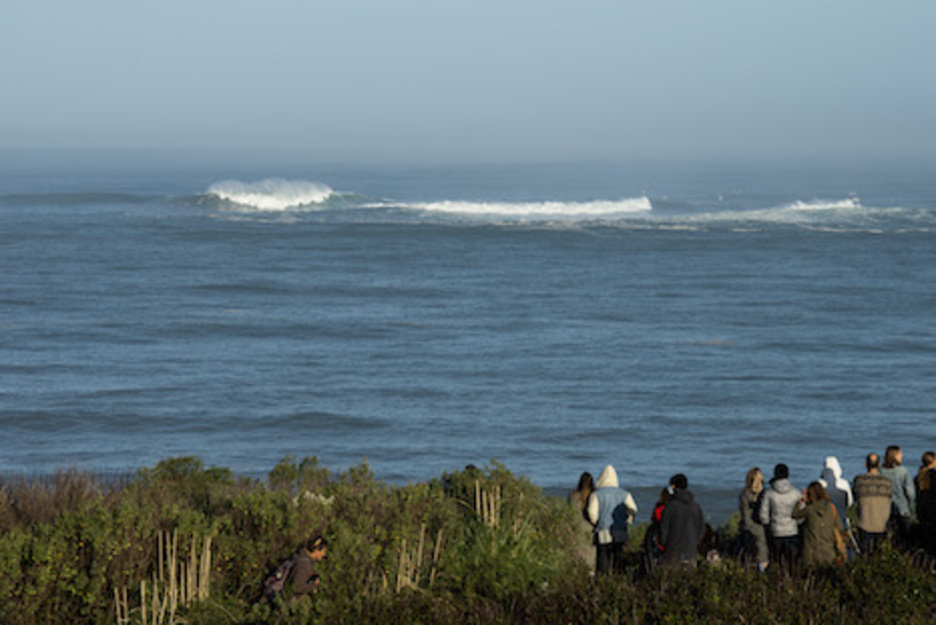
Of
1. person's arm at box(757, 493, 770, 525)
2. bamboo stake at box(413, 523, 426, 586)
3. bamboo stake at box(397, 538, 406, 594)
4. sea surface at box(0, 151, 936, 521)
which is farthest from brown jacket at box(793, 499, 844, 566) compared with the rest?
sea surface at box(0, 151, 936, 521)

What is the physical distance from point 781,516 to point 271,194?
3448 inches

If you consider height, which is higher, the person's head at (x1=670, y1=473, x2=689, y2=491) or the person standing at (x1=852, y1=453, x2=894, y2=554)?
the person's head at (x1=670, y1=473, x2=689, y2=491)

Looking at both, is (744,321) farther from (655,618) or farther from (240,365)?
(655,618)

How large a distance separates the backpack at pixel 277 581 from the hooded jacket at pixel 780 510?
13.4 ft

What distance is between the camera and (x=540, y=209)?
93062mm

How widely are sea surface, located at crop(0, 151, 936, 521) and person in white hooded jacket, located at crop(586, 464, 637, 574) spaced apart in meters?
7.11

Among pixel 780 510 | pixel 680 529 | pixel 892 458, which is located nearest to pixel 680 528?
pixel 680 529

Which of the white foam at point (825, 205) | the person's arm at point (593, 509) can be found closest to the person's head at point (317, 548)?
the person's arm at point (593, 509)

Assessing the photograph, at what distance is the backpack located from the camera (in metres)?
8.65

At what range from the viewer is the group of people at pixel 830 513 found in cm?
1045

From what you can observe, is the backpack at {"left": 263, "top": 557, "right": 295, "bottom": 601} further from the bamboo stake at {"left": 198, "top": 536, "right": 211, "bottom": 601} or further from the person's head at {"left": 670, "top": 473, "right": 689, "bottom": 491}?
the person's head at {"left": 670, "top": 473, "right": 689, "bottom": 491}

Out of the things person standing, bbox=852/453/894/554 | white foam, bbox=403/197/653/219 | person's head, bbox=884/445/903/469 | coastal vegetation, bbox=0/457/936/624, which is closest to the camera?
coastal vegetation, bbox=0/457/936/624

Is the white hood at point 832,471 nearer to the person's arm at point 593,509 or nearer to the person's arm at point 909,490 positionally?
the person's arm at point 909,490

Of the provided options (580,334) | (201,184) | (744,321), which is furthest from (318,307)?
(201,184)
